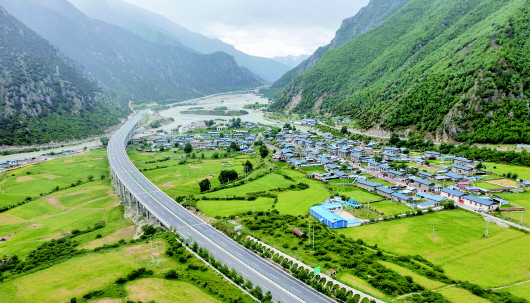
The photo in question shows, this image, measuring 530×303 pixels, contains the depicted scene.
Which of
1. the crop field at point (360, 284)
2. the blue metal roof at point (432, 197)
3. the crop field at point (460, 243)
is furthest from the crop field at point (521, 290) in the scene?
the blue metal roof at point (432, 197)

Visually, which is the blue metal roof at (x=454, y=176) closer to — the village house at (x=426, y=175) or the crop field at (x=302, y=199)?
the village house at (x=426, y=175)

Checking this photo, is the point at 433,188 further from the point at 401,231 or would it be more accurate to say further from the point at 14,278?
the point at 14,278

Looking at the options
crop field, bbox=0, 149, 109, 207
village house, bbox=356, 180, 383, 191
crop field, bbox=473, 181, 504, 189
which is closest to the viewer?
crop field, bbox=473, 181, 504, 189

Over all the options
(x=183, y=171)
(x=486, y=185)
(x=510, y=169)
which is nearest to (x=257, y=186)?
(x=183, y=171)

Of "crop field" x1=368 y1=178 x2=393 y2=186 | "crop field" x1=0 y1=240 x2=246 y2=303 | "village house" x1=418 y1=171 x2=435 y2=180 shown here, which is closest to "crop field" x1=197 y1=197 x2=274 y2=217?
"crop field" x1=0 y1=240 x2=246 y2=303

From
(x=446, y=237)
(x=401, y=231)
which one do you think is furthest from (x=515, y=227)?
(x=401, y=231)

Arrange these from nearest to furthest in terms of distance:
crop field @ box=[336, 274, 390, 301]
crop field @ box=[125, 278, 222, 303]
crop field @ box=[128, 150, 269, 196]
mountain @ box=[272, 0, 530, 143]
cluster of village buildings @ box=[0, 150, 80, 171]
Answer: crop field @ box=[336, 274, 390, 301] → crop field @ box=[125, 278, 222, 303] → crop field @ box=[128, 150, 269, 196] → mountain @ box=[272, 0, 530, 143] → cluster of village buildings @ box=[0, 150, 80, 171]

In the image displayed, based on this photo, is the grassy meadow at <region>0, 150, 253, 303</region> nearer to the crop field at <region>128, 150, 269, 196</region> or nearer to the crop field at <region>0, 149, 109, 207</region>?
the crop field at <region>0, 149, 109, 207</region>

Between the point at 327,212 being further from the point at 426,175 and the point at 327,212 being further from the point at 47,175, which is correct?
the point at 47,175
